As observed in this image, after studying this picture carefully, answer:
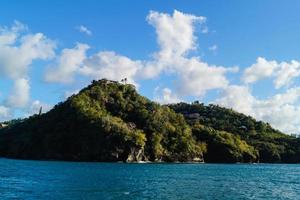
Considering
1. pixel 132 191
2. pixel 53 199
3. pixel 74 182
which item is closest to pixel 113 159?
pixel 74 182

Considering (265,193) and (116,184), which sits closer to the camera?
(265,193)

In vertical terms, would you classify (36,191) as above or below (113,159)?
below

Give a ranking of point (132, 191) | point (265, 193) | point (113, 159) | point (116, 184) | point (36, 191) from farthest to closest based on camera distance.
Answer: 1. point (113, 159)
2. point (116, 184)
3. point (265, 193)
4. point (132, 191)
5. point (36, 191)

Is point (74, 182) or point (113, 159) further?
point (113, 159)

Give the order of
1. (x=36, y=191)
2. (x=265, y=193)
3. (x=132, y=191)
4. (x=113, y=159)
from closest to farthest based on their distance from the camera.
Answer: (x=36, y=191) < (x=132, y=191) < (x=265, y=193) < (x=113, y=159)

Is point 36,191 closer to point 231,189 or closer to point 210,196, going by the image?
point 210,196

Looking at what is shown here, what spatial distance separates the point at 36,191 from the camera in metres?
68.6

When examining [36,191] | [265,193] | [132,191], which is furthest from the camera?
[265,193]

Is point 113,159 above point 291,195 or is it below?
above

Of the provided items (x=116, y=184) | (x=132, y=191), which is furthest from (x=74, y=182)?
(x=132, y=191)

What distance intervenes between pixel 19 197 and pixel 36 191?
6.68m

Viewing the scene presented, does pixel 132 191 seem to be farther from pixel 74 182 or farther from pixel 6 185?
pixel 6 185

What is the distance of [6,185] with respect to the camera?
76625 mm

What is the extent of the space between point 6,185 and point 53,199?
20027 mm
